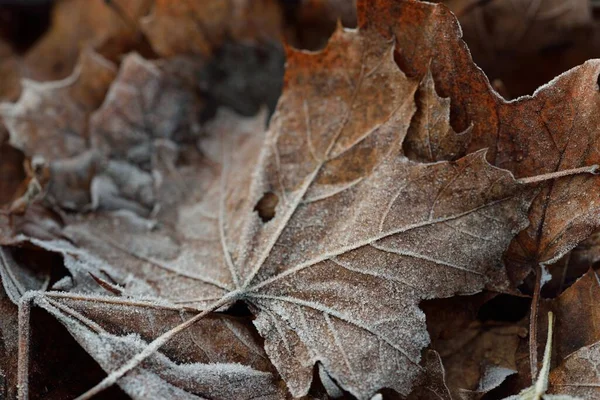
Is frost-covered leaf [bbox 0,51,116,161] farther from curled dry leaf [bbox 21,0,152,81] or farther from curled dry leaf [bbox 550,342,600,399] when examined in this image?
curled dry leaf [bbox 550,342,600,399]

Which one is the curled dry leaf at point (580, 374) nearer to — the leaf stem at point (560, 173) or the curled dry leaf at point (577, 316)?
the curled dry leaf at point (577, 316)

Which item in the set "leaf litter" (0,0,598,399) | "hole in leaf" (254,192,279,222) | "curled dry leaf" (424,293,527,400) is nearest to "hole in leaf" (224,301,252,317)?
"leaf litter" (0,0,598,399)

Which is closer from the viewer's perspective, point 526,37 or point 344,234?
point 344,234

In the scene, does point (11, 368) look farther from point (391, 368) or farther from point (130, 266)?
point (391, 368)

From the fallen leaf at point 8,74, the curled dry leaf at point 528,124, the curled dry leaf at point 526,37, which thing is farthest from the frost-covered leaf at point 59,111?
the curled dry leaf at point 526,37

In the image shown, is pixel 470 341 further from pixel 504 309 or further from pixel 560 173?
pixel 560 173

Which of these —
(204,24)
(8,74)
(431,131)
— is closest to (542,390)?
(431,131)
